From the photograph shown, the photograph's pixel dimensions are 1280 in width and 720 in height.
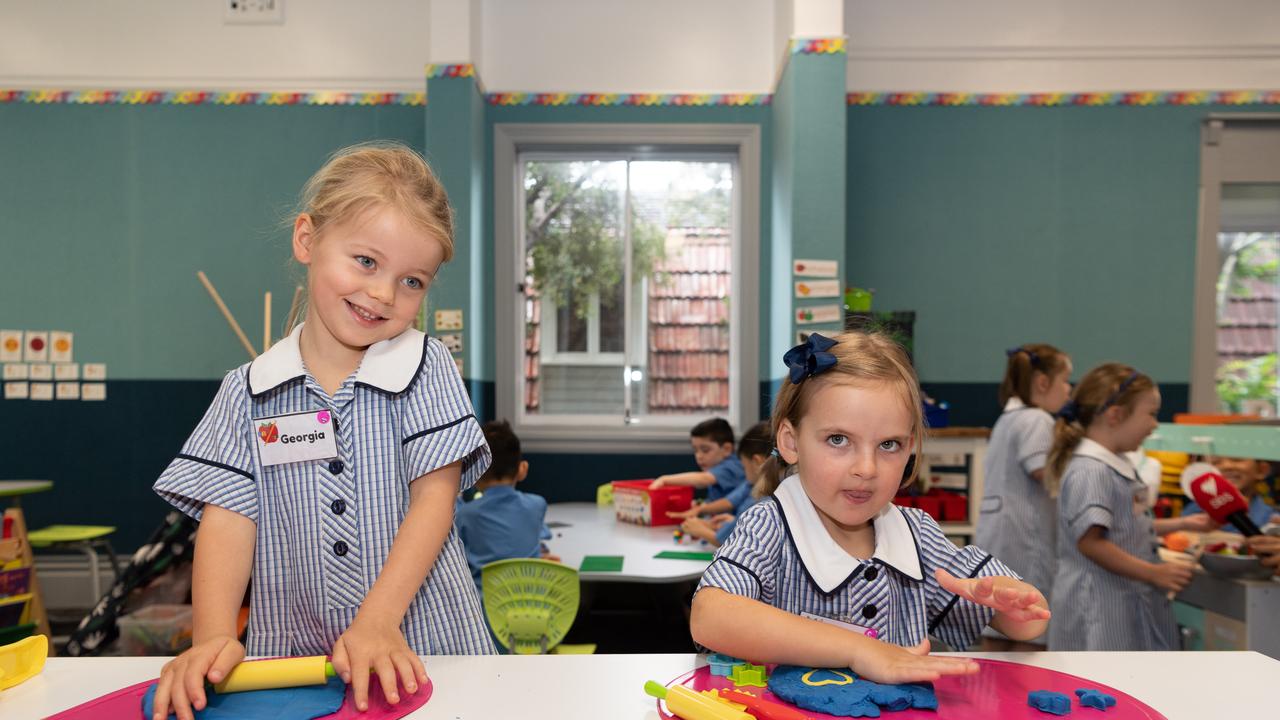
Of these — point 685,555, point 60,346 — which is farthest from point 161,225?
point 685,555

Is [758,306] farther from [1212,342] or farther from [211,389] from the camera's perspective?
[211,389]

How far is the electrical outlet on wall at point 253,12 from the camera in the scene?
4.98m

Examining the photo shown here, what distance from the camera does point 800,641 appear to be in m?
0.92

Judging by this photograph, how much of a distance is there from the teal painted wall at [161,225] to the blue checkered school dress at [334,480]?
413 cm

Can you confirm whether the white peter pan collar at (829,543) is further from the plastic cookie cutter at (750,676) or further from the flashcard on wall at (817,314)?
the flashcard on wall at (817,314)

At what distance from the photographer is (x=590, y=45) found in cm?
505

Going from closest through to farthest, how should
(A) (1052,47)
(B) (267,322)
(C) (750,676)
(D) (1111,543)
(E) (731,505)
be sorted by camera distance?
(C) (750,676) → (D) (1111,543) → (E) (731,505) → (B) (267,322) → (A) (1052,47)

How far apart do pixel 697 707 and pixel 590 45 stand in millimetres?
4724

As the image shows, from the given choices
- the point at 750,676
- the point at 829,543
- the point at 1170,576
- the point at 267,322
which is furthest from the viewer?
the point at 267,322

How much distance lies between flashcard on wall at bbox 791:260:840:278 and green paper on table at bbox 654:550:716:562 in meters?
1.64

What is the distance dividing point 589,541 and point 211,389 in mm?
2743

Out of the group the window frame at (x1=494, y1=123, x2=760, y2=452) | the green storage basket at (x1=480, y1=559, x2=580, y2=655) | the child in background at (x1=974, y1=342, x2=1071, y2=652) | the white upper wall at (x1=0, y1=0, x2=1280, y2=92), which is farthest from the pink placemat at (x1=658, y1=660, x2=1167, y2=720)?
the white upper wall at (x1=0, y1=0, x2=1280, y2=92)

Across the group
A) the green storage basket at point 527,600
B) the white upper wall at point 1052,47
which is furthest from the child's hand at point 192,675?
the white upper wall at point 1052,47

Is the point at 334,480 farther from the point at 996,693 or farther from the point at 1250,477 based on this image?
the point at 1250,477
